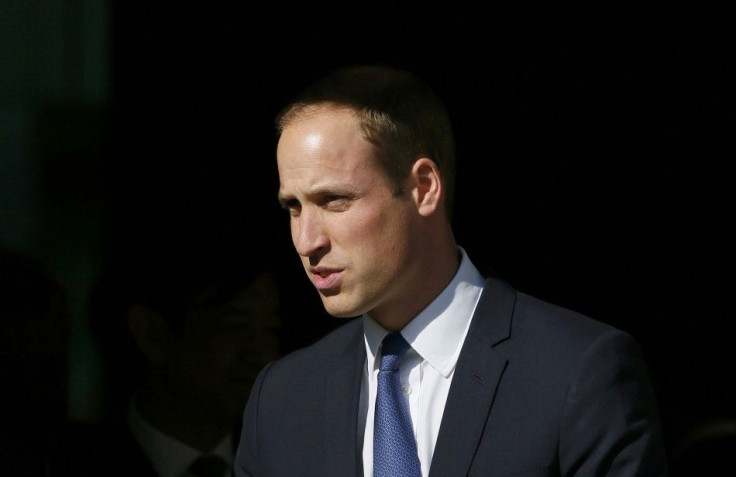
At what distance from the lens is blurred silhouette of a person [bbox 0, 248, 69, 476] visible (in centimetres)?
422

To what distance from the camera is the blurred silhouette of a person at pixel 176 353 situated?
4312 millimetres

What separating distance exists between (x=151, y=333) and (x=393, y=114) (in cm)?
148

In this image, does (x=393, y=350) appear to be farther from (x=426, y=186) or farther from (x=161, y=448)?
(x=161, y=448)

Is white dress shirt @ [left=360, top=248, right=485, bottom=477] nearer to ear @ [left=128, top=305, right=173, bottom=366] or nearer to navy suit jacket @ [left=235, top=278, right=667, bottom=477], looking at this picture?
navy suit jacket @ [left=235, top=278, right=667, bottom=477]

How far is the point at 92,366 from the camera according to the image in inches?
169

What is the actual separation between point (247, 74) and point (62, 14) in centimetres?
65

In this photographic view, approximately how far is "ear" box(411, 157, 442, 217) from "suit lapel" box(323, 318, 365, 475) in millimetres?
420

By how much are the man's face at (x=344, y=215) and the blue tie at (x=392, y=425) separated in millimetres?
177

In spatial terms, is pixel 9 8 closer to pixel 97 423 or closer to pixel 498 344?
pixel 97 423

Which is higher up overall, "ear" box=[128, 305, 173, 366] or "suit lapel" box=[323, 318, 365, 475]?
"suit lapel" box=[323, 318, 365, 475]

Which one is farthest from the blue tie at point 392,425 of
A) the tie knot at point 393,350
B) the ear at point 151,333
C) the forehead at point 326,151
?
the ear at point 151,333

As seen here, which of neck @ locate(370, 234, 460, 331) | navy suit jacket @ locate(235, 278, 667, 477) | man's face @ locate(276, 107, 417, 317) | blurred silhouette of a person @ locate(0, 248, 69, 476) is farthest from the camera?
blurred silhouette of a person @ locate(0, 248, 69, 476)

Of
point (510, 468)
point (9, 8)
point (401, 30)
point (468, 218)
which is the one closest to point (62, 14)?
point (9, 8)

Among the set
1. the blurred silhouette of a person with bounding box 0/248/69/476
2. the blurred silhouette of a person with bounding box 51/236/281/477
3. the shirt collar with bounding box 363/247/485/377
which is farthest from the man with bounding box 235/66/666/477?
the blurred silhouette of a person with bounding box 0/248/69/476
